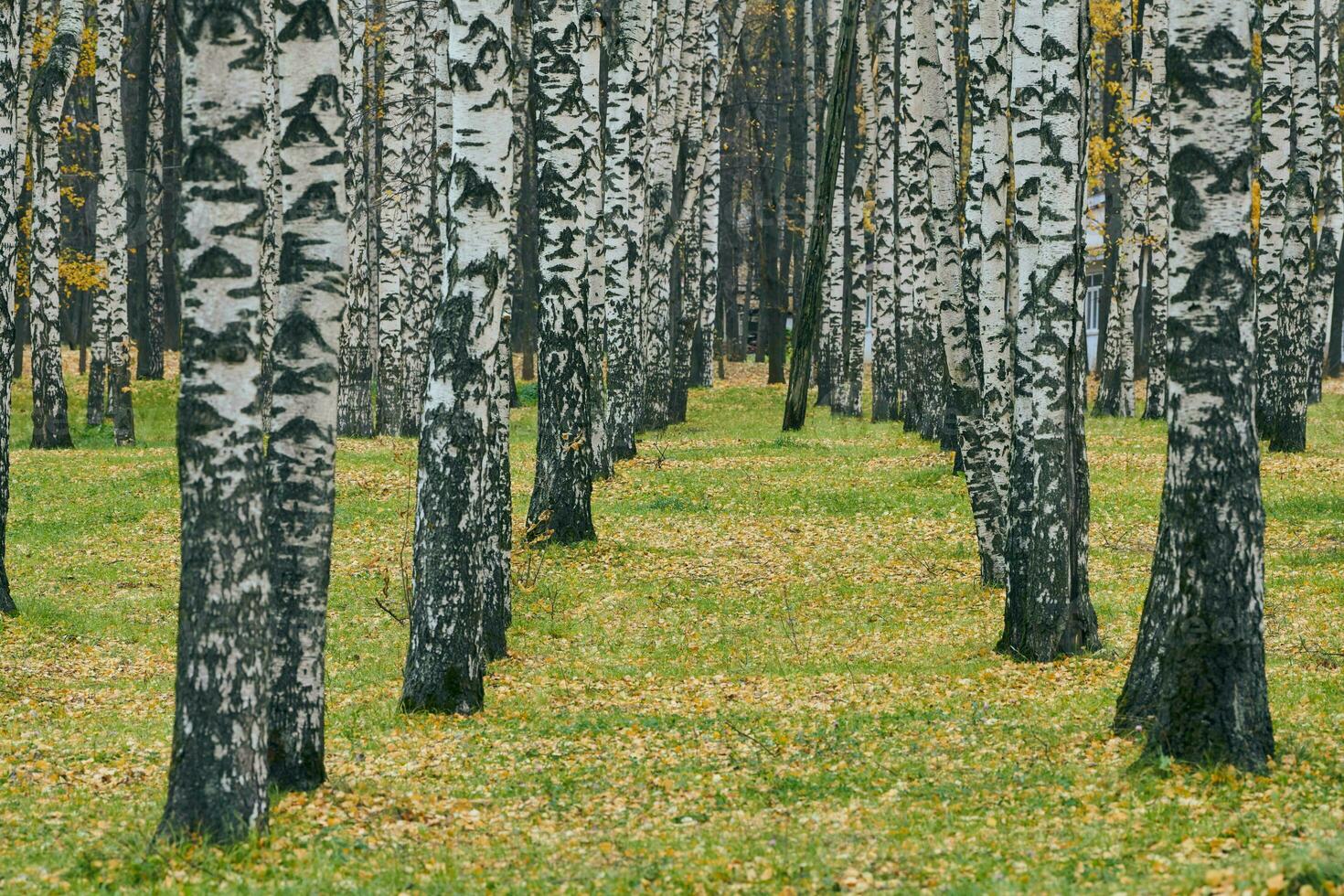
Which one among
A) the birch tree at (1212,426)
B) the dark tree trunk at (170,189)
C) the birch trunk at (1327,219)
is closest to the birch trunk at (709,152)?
the birch trunk at (1327,219)

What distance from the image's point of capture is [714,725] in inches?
384

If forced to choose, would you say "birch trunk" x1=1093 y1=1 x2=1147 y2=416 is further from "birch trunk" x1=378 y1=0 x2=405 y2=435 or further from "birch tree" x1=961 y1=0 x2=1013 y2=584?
"birch tree" x1=961 y1=0 x2=1013 y2=584

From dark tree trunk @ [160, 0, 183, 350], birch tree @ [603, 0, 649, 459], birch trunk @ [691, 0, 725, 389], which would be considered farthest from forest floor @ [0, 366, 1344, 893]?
dark tree trunk @ [160, 0, 183, 350]

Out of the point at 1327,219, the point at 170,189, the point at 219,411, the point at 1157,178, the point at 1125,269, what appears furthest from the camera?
the point at 170,189

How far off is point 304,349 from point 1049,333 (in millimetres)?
5696

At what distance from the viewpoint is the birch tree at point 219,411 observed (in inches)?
260

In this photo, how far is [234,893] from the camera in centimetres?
625

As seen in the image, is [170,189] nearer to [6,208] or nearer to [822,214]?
[822,214]

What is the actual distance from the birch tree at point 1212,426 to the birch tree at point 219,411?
16.0ft

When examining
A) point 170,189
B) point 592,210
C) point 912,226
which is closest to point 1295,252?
point 912,226

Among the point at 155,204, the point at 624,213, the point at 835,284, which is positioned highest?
the point at 155,204

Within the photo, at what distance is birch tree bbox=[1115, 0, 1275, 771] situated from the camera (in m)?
7.62

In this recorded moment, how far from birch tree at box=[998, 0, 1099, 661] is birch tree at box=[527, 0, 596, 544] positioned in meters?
5.55

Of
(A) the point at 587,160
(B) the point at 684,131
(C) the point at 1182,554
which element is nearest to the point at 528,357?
(B) the point at 684,131
